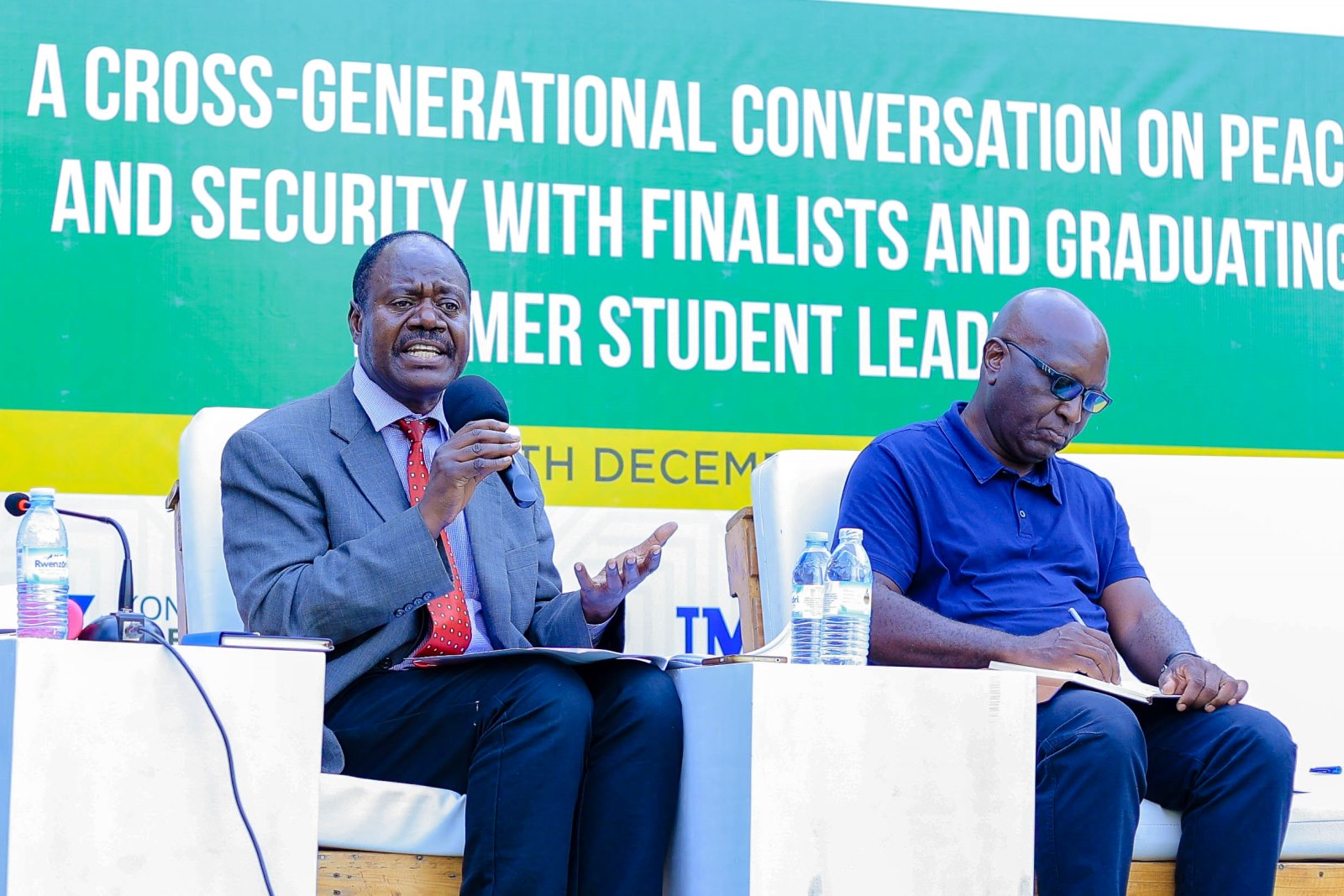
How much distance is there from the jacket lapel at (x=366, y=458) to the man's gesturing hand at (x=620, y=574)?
337 mm

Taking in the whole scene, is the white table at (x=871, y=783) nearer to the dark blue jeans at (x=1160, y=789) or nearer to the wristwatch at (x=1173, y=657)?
the dark blue jeans at (x=1160, y=789)

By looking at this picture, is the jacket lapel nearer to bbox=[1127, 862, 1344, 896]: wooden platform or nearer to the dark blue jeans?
the dark blue jeans

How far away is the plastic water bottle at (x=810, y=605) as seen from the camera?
2.60 m

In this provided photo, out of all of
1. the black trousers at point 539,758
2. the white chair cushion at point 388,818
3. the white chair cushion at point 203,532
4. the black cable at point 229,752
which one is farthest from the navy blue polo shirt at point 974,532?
the black cable at point 229,752

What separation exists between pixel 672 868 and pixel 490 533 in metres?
0.71

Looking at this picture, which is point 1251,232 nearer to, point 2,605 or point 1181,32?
point 1181,32

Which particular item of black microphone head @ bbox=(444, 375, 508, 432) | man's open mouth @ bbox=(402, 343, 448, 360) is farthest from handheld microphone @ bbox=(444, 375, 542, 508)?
man's open mouth @ bbox=(402, 343, 448, 360)

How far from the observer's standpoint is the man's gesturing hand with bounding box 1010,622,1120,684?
2.89m

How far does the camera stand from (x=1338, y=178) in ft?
14.6

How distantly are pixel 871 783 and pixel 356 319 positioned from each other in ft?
4.54

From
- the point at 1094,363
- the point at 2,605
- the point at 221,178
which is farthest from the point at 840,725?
the point at 221,178

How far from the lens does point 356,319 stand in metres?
3.20

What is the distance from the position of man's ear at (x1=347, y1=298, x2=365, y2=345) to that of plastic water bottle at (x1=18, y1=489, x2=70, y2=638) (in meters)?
0.76

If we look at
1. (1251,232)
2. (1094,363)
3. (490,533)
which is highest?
(1251,232)
